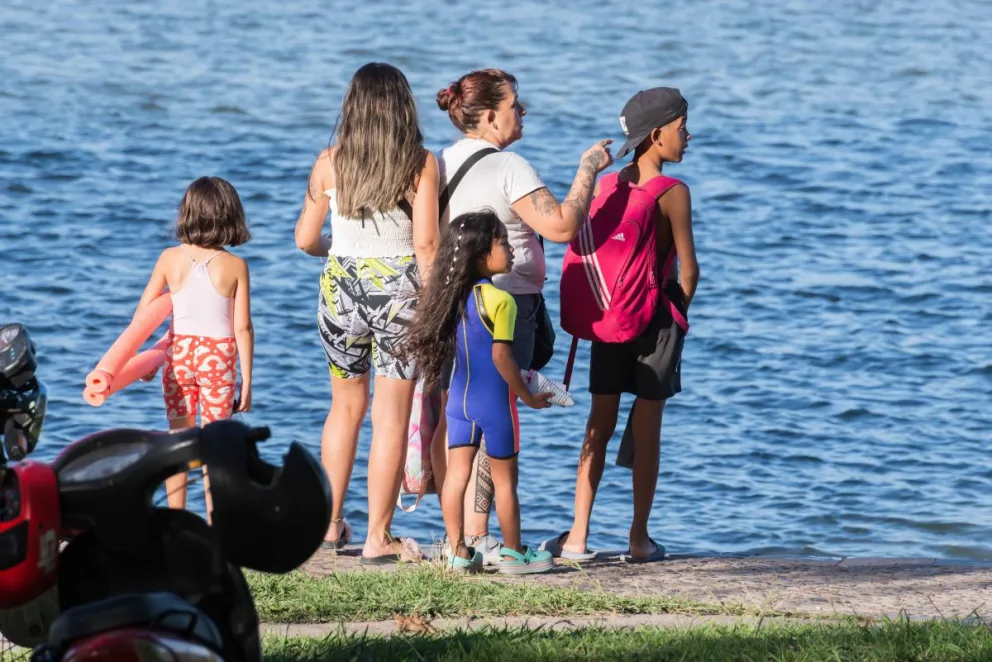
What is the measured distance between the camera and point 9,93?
18469 mm

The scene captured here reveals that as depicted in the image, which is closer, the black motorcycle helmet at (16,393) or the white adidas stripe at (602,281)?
the black motorcycle helmet at (16,393)

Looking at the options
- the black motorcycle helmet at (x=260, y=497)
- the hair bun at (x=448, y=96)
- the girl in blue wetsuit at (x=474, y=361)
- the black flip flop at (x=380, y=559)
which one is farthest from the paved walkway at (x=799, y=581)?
the black motorcycle helmet at (x=260, y=497)

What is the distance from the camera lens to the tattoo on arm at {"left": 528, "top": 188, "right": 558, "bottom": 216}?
5579 millimetres

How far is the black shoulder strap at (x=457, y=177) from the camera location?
5.73 meters

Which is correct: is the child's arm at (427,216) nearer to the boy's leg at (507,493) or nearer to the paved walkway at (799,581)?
the boy's leg at (507,493)

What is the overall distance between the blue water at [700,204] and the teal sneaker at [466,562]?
2.67m

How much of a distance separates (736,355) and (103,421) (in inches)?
180

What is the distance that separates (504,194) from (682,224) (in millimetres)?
775

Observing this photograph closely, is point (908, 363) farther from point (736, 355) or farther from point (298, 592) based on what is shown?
point (298, 592)

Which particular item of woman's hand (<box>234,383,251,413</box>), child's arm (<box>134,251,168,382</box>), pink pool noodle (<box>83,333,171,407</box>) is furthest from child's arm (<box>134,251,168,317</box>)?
woman's hand (<box>234,383,251,413</box>)

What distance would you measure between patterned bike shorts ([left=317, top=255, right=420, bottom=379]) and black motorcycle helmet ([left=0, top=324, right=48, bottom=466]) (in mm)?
2794

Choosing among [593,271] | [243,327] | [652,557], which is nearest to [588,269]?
[593,271]

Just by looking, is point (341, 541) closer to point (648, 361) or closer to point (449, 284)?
point (449, 284)

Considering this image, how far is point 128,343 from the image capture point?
19.1ft
